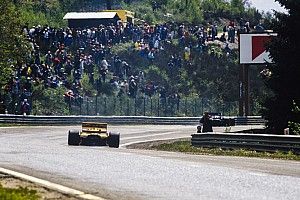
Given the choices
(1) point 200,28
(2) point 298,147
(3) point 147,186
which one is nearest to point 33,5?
(1) point 200,28

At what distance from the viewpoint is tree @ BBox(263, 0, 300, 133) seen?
1399 inches

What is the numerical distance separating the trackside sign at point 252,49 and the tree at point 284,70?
54.5 ft

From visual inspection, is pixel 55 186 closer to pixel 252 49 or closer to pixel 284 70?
pixel 284 70

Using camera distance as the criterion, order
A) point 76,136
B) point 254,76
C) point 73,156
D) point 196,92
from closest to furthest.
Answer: point 73,156, point 76,136, point 196,92, point 254,76

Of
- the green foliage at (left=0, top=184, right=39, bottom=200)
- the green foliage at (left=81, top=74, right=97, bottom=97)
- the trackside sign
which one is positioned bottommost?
the green foliage at (left=0, top=184, right=39, bottom=200)

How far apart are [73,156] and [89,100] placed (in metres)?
34.8

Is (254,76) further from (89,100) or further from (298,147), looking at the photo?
(298,147)

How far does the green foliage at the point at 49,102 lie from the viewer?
2199 inches

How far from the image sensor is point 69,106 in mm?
56688

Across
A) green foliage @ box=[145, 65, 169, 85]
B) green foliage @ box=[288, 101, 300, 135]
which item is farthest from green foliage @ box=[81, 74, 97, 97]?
green foliage @ box=[288, 101, 300, 135]

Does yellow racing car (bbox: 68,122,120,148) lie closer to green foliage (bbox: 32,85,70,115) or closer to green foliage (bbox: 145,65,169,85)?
green foliage (bbox: 32,85,70,115)

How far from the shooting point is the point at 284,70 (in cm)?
3625

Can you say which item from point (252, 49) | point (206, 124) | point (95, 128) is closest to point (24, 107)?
point (252, 49)

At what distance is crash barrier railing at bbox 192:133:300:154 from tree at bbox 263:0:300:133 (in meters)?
4.57
